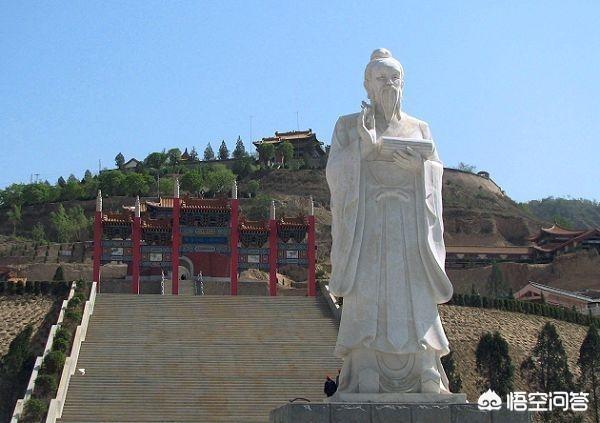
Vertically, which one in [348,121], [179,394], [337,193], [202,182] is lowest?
[179,394]

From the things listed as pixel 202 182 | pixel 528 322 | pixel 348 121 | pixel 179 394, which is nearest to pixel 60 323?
pixel 179 394

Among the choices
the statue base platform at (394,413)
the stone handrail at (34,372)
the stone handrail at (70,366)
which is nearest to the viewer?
the statue base platform at (394,413)

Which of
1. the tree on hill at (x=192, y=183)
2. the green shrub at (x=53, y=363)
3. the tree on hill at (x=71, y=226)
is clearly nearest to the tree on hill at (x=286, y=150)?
the tree on hill at (x=192, y=183)

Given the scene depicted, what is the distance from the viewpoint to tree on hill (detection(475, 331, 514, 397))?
840 inches

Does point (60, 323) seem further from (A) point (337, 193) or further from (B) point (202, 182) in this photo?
(B) point (202, 182)

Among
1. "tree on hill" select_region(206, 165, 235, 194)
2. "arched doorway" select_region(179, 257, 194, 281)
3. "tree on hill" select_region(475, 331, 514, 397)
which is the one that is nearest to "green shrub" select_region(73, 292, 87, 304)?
"arched doorway" select_region(179, 257, 194, 281)

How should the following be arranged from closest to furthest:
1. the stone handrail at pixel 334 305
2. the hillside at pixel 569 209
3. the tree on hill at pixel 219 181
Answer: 1. the stone handrail at pixel 334 305
2. the tree on hill at pixel 219 181
3. the hillside at pixel 569 209

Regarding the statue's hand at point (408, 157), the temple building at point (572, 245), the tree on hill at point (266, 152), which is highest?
the tree on hill at point (266, 152)

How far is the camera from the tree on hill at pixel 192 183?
66250 millimetres

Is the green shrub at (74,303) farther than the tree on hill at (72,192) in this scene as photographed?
No

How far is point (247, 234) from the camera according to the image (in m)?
31.4

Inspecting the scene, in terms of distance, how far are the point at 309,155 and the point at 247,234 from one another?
4514 centimetres

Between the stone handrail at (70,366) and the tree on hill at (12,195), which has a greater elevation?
the tree on hill at (12,195)

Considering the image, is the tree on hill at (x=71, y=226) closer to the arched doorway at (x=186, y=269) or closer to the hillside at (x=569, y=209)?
the arched doorway at (x=186, y=269)
